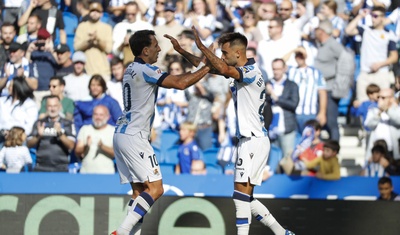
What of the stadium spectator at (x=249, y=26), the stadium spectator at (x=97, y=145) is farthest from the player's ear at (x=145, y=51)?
the stadium spectator at (x=249, y=26)

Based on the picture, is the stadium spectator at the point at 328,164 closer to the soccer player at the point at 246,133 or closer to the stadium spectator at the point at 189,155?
the stadium spectator at the point at 189,155

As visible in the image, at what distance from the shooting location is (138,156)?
31.6ft

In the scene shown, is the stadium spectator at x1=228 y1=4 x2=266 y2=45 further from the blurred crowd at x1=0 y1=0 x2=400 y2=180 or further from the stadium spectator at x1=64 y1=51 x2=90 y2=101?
the stadium spectator at x1=64 y1=51 x2=90 y2=101

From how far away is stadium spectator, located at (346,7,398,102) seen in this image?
1428 centimetres

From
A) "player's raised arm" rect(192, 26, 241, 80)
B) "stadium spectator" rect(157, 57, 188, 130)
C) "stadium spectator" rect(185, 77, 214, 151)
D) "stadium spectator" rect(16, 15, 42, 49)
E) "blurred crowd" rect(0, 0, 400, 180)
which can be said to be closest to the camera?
"player's raised arm" rect(192, 26, 241, 80)

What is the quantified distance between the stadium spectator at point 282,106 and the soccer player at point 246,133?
3.71 metres

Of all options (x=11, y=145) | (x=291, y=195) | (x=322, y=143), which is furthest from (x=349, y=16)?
(x=11, y=145)

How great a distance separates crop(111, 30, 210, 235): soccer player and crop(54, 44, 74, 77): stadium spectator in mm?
4775

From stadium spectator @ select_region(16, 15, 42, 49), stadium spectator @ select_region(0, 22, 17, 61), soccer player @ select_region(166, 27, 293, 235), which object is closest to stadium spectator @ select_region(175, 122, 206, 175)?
stadium spectator @ select_region(16, 15, 42, 49)

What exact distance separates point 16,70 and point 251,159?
232 inches

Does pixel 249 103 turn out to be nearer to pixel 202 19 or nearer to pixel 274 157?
pixel 274 157

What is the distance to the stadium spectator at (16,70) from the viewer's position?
14.3 m

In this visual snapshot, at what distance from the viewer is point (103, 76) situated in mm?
14281

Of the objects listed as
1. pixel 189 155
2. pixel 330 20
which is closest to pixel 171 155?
pixel 189 155
